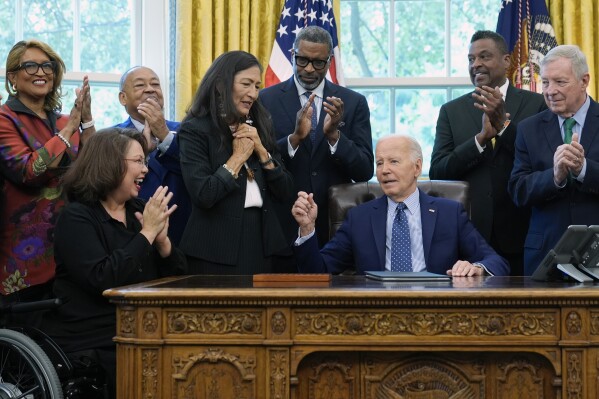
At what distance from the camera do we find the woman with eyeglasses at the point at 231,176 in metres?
4.09

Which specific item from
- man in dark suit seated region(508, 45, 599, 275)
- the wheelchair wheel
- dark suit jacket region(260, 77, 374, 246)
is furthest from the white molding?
the wheelchair wheel

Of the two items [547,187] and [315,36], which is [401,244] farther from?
[315,36]

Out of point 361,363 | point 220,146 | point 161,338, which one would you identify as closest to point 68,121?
point 220,146

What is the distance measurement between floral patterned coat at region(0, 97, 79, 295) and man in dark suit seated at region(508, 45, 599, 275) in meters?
2.02

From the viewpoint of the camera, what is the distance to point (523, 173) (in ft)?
14.6

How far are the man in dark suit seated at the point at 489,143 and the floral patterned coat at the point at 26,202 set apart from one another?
191cm

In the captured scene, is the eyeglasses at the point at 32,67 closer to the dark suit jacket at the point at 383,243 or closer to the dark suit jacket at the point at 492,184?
the dark suit jacket at the point at 383,243

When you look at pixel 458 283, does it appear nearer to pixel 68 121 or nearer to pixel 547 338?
pixel 547 338

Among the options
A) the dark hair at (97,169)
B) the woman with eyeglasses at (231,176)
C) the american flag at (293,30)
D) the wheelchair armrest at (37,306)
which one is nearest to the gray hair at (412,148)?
the woman with eyeglasses at (231,176)

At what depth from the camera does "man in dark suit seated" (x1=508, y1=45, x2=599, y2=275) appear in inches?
167

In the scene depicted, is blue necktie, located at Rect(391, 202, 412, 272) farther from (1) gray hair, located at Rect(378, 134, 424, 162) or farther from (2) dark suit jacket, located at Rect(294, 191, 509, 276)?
(1) gray hair, located at Rect(378, 134, 424, 162)

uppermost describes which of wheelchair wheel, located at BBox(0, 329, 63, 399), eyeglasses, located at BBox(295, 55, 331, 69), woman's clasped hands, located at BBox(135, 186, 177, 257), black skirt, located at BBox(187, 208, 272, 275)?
eyeglasses, located at BBox(295, 55, 331, 69)

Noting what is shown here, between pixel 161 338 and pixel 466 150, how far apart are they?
7.04ft

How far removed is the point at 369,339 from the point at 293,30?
3.41 metres
